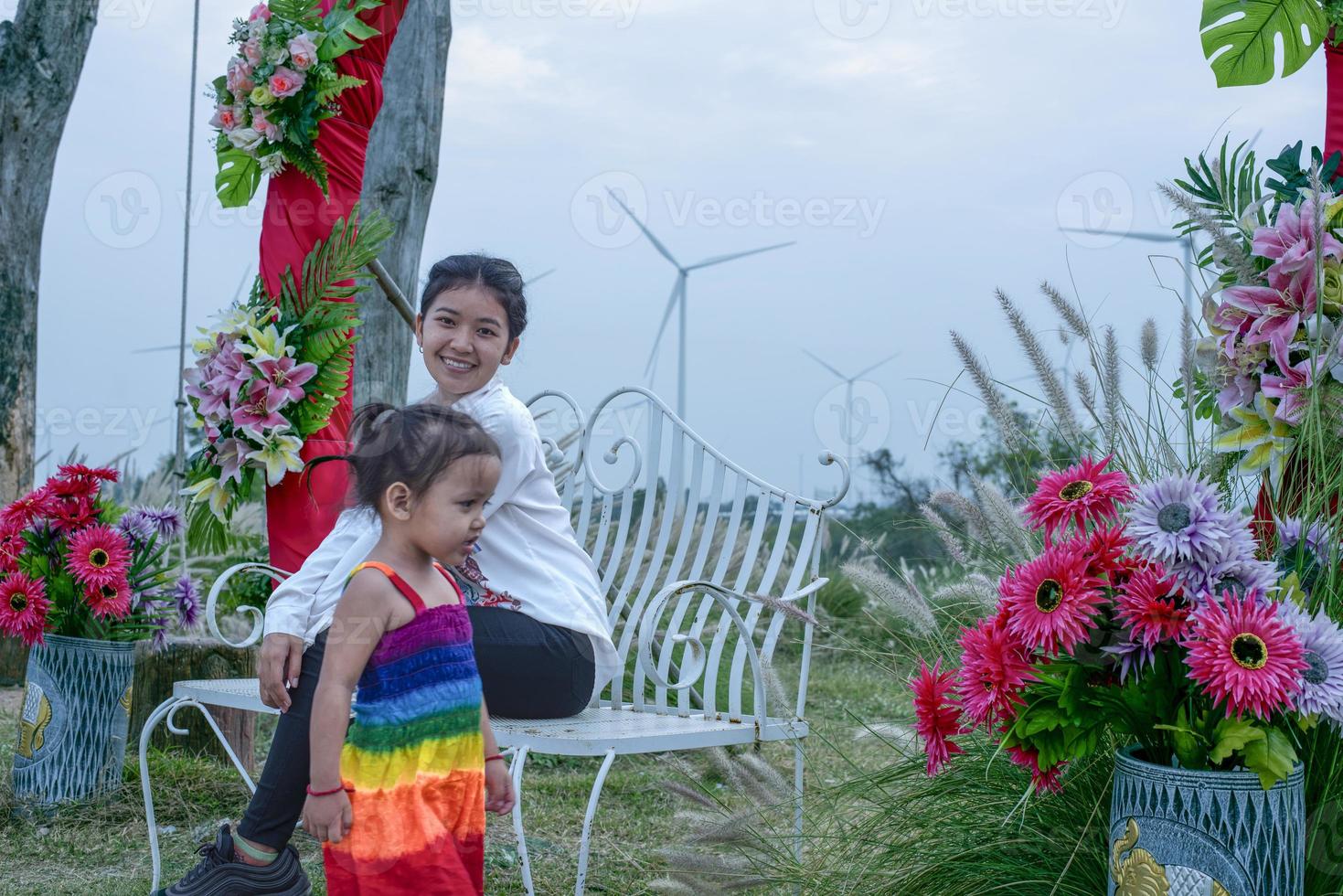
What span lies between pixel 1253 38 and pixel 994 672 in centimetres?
156

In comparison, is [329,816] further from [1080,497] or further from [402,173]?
[402,173]

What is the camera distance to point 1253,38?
259 cm

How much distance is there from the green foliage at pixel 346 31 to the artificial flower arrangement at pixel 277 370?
465 millimetres

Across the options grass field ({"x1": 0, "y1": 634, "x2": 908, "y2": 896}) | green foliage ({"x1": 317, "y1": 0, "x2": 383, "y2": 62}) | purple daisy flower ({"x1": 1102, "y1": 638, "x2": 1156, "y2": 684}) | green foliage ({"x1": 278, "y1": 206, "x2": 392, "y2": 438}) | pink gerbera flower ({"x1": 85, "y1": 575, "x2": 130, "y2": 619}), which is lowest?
grass field ({"x1": 0, "y1": 634, "x2": 908, "y2": 896})

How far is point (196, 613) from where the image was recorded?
170 inches

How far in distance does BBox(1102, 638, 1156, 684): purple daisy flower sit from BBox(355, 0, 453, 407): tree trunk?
3963 mm

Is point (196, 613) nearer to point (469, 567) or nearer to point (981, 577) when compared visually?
point (469, 567)

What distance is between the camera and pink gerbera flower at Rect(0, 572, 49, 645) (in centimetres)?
385

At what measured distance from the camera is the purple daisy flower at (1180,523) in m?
1.68

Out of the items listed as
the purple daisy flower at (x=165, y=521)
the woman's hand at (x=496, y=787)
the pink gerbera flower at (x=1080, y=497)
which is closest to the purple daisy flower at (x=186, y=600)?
the purple daisy flower at (x=165, y=521)

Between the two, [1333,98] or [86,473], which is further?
[86,473]

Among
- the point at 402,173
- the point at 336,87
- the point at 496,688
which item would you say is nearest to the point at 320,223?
the point at 336,87

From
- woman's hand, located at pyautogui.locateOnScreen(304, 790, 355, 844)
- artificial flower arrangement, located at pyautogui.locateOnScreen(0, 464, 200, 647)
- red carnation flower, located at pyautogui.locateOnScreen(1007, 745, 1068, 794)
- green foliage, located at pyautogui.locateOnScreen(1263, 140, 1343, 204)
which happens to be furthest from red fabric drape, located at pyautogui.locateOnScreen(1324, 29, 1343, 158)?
artificial flower arrangement, located at pyautogui.locateOnScreen(0, 464, 200, 647)

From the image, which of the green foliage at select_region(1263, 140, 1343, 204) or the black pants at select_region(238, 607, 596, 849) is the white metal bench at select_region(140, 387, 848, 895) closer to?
the black pants at select_region(238, 607, 596, 849)
